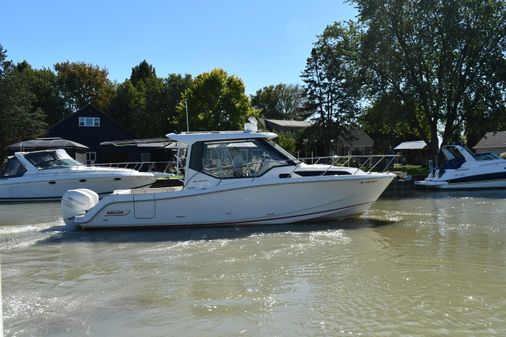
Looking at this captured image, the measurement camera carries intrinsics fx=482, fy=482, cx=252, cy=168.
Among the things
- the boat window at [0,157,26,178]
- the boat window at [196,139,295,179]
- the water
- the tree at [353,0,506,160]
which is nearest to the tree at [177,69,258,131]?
the tree at [353,0,506,160]

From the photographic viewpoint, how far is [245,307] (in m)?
5.57

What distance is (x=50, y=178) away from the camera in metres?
20.1

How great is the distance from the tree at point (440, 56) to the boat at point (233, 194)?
69.6 ft

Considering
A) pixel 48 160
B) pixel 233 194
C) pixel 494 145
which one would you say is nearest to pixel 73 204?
pixel 233 194

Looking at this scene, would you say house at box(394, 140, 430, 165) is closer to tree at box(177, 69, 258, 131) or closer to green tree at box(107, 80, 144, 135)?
tree at box(177, 69, 258, 131)

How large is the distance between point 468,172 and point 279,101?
211 feet

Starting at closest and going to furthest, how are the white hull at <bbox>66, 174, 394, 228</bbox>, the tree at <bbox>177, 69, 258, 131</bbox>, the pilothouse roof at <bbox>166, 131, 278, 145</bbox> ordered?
the white hull at <bbox>66, 174, 394, 228</bbox> < the pilothouse roof at <bbox>166, 131, 278, 145</bbox> < the tree at <bbox>177, 69, 258, 131</bbox>

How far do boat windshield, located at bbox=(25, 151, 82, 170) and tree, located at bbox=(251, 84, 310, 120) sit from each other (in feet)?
208

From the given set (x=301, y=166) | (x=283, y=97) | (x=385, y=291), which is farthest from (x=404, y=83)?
(x=283, y=97)

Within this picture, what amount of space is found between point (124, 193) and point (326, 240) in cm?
527

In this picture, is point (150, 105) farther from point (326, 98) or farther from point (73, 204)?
point (73, 204)

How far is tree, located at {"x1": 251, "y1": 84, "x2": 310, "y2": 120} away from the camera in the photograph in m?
83.6

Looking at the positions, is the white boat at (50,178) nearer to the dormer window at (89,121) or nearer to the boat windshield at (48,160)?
the boat windshield at (48,160)

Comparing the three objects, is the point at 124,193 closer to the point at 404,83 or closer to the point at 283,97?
the point at 404,83
